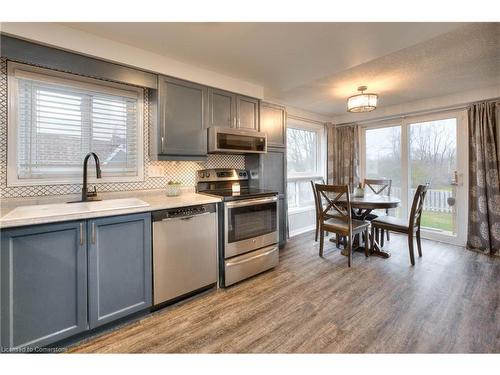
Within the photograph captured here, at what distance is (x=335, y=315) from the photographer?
6.02 feet

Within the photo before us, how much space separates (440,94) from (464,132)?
0.67 meters

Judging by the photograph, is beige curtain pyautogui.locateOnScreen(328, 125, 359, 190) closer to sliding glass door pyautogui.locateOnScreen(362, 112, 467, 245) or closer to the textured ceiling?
sliding glass door pyautogui.locateOnScreen(362, 112, 467, 245)

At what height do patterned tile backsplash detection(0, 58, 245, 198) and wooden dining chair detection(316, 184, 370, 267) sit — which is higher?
patterned tile backsplash detection(0, 58, 245, 198)

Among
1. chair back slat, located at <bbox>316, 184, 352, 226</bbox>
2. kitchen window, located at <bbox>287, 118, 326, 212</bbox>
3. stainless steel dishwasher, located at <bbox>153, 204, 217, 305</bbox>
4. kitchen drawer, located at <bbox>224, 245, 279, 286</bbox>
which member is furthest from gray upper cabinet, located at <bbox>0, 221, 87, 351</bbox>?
kitchen window, located at <bbox>287, 118, 326, 212</bbox>

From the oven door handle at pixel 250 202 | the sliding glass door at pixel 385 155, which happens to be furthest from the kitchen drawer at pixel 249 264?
the sliding glass door at pixel 385 155

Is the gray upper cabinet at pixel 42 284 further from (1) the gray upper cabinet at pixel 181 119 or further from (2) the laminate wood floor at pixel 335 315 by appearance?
(1) the gray upper cabinet at pixel 181 119

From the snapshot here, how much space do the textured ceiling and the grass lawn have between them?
193 cm

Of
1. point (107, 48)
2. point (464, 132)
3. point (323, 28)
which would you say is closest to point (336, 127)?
point (464, 132)

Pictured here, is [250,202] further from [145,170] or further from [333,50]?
[333,50]

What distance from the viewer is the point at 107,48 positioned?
1.83 meters

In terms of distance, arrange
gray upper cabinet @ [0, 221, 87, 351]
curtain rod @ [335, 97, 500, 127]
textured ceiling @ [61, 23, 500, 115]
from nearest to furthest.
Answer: gray upper cabinet @ [0, 221, 87, 351] < textured ceiling @ [61, 23, 500, 115] < curtain rod @ [335, 97, 500, 127]

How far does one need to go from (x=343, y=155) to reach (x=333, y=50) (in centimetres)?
Answer: 291

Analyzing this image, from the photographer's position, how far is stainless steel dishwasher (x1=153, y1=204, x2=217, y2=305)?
1.83 meters
